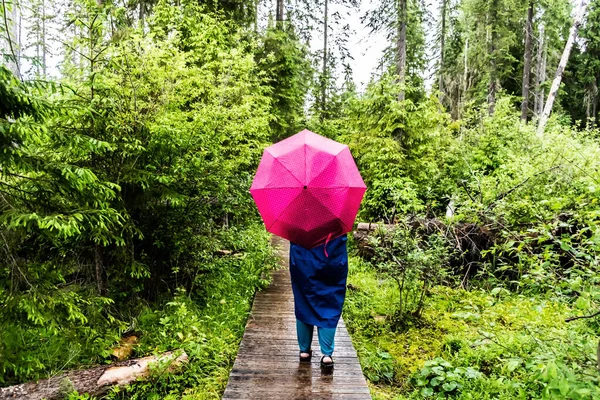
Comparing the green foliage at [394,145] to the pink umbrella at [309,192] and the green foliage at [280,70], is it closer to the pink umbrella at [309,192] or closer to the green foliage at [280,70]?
the green foliage at [280,70]

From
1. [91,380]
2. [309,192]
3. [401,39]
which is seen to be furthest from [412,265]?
[401,39]

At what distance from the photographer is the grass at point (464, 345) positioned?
10.3 feet

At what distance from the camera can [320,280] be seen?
3846mm

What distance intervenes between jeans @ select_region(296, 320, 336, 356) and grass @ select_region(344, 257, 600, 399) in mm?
776

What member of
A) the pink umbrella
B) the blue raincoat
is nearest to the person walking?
the blue raincoat

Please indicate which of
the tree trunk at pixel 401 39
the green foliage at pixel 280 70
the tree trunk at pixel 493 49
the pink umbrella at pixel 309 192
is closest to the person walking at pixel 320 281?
the pink umbrella at pixel 309 192

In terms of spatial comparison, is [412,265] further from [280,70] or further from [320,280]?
[280,70]

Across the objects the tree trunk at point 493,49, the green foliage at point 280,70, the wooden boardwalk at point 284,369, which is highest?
the tree trunk at point 493,49

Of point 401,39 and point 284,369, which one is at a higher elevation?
point 401,39

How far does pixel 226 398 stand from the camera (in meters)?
3.60

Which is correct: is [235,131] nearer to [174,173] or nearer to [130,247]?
[174,173]

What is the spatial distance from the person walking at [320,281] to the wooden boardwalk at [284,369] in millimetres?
528

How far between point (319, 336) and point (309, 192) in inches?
66.8

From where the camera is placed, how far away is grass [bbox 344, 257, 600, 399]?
3.13 metres
